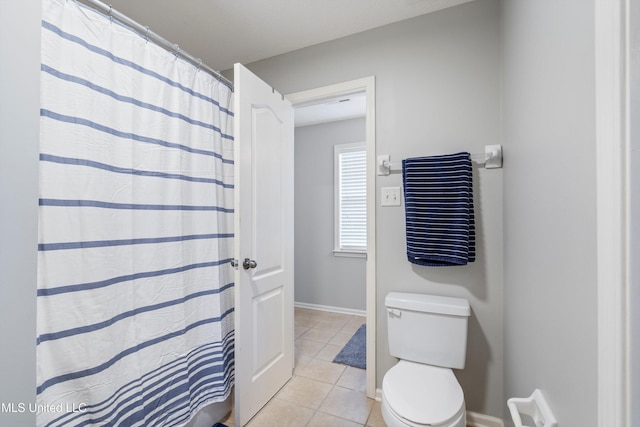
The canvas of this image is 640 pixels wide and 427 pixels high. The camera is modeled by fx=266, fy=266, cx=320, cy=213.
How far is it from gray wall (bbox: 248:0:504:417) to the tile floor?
25 cm

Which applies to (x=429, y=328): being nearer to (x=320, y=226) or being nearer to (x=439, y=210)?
(x=439, y=210)

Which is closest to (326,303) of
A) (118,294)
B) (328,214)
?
(328,214)

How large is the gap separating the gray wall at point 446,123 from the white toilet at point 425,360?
0.18 m

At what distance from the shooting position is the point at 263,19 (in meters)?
1.72

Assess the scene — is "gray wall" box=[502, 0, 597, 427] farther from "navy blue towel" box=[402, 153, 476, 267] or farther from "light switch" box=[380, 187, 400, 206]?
"light switch" box=[380, 187, 400, 206]

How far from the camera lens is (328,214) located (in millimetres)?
3477

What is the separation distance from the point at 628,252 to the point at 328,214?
3.03 meters

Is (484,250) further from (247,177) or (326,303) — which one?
(326,303)

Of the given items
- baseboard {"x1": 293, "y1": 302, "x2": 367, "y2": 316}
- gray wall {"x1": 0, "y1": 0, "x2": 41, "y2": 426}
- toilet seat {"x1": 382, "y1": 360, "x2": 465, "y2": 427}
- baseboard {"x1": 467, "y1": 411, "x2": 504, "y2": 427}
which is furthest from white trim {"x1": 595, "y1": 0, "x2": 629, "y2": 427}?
baseboard {"x1": 293, "y1": 302, "x2": 367, "y2": 316}

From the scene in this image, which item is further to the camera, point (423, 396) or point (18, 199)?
point (423, 396)

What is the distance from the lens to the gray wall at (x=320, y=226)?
3.32 m

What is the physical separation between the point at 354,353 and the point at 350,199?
1.77m

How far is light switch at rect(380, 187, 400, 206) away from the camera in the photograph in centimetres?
171

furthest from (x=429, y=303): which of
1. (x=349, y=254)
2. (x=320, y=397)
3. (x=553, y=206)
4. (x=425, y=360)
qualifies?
(x=349, y=254)
